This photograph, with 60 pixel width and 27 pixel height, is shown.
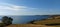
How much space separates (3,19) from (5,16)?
0.35 meters

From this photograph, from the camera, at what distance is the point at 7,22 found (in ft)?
33.3

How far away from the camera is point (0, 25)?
814cm

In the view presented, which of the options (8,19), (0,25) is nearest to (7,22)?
(8,19)

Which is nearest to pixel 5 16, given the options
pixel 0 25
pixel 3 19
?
pixel 3 19

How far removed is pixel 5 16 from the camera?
398 inches

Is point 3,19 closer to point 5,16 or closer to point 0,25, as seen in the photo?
point 5,16

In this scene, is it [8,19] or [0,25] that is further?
[8,19]

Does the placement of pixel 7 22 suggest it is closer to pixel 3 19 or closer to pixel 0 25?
pixel 3 19

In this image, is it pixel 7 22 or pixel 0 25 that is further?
pixel 7 22

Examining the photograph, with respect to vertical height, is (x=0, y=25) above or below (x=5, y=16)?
below

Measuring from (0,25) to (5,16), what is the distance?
206 centimetres

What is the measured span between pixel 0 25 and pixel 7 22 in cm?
203

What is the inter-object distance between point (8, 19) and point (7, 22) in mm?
278

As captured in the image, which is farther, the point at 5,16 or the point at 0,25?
the point at 5,16
